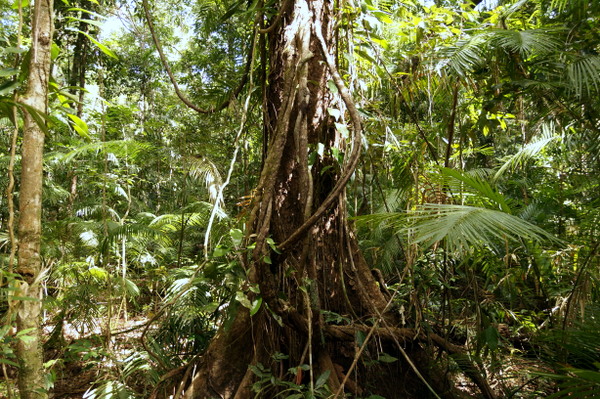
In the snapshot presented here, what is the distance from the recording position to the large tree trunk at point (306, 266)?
5.15 feet

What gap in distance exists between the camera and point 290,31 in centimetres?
190

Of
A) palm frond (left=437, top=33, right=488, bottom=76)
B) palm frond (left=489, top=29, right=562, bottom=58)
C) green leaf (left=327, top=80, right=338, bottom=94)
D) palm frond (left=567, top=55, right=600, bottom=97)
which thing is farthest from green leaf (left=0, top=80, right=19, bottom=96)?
palm frond (left=567, top=55, right=600, bottom=97)

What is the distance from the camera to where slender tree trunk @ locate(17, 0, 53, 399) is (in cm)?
128

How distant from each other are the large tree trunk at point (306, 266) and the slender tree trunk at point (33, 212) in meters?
0.59

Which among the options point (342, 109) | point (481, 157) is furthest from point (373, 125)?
point (481, 157)

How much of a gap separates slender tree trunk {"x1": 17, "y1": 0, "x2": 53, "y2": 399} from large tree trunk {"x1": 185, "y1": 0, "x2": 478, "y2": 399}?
0.59 metres

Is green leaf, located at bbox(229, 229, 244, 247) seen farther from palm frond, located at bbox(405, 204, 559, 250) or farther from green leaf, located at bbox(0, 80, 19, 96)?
green leaf, located at bbox(0, 80, 19, 96)

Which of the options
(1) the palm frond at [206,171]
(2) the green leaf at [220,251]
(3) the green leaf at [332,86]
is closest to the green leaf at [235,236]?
(2) the green leaf at [220,251]

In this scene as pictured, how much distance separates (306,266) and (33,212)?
1.01 metres

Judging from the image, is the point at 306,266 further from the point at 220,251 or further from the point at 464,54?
the point at 464,54

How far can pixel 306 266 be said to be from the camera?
5.57 feet

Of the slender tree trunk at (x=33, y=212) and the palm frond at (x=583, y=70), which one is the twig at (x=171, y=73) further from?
the palm frond at (x=583, y=70)

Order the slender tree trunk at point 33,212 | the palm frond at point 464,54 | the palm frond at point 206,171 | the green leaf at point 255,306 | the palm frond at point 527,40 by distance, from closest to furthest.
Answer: the slender tree trunk at point 33,212
the green leaf at point 255,306
the palm frond at point 527,40
the palm frond at point 464,54
the palm frond at point 206,171

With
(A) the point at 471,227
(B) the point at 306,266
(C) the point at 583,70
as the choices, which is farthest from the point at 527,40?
(B) the point at 306,266
